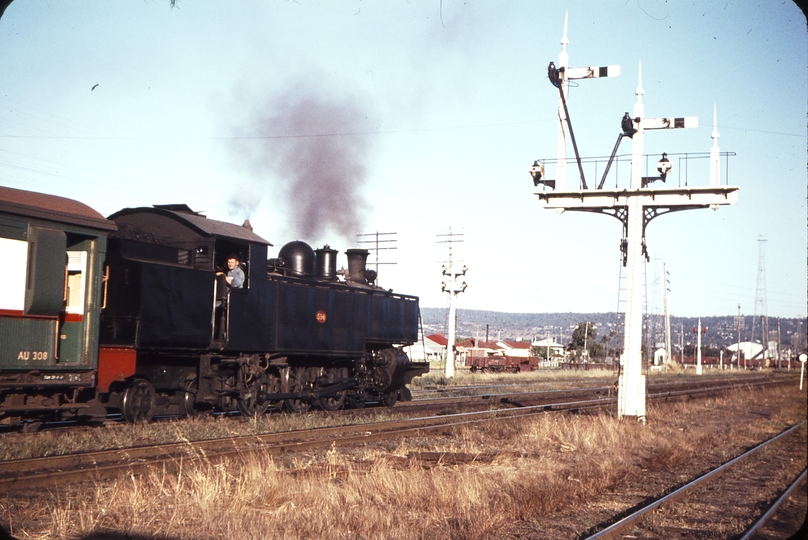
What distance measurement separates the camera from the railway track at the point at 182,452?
917 centimetres

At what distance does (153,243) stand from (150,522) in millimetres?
8000

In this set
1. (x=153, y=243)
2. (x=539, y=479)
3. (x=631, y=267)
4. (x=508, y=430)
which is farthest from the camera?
(x=631, y=267)

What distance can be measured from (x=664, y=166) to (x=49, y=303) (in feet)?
44.9

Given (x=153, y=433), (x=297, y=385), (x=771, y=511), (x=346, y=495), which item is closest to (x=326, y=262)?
(x=297, y=385)

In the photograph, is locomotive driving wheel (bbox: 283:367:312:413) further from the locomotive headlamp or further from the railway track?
the locomotive headlamp

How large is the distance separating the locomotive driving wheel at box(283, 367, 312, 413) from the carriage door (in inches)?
251

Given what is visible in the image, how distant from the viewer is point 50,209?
11.6 metres

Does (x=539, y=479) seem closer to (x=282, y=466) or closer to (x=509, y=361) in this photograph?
(x=282, y=466)

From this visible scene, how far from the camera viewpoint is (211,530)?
704cm

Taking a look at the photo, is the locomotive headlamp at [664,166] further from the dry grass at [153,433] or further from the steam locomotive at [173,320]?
the dry grass at [153,433]

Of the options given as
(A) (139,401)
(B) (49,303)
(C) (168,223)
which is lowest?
(A) (139,401)

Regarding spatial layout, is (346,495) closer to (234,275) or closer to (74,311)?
(74,311)

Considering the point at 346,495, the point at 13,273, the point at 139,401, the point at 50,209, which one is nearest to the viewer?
the point at 346,495

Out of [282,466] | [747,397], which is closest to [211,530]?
[282,466]
